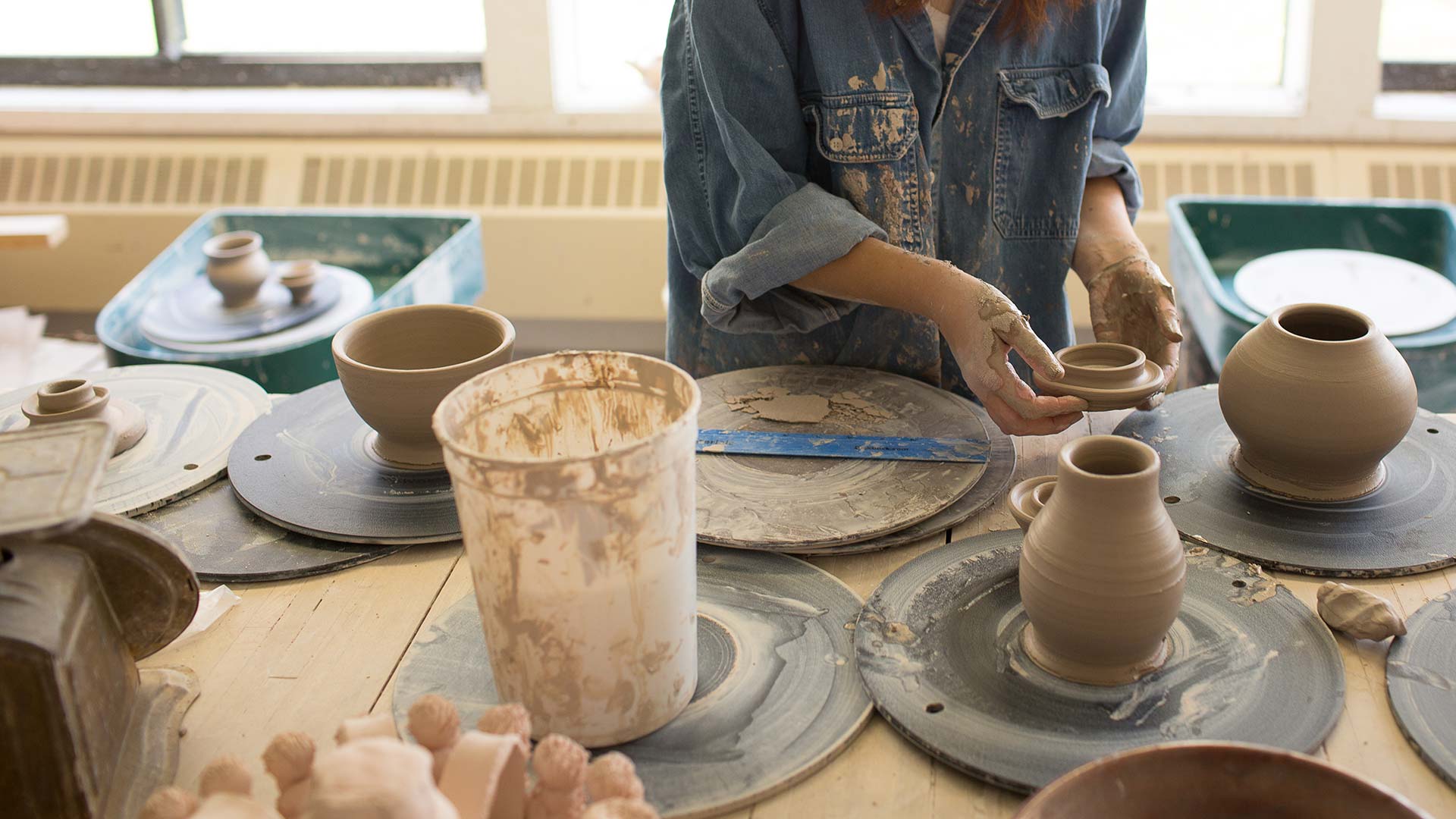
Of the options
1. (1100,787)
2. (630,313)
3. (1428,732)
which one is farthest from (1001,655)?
(630,313)

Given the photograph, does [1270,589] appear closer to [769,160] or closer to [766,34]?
[769,160]

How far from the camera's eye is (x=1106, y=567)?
1.01 meters

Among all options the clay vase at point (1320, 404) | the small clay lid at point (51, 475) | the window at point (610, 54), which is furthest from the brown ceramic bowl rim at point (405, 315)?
the window at point (610, 54)

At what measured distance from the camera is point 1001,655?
1.09m

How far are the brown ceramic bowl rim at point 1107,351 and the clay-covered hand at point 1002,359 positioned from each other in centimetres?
4

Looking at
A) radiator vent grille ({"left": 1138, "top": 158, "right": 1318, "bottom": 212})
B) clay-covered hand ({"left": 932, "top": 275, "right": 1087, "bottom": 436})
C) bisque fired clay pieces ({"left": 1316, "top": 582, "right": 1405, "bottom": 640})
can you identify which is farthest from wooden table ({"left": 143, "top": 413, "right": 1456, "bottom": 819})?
radiator vent grille ({"left": 1138, "top": 158, "right": 1318, "bottom": 212})

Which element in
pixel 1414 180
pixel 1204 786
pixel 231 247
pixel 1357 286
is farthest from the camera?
pixel 1414 180

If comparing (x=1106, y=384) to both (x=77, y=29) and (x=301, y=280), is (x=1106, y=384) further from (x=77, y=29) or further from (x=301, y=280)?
(x=77, y=29)

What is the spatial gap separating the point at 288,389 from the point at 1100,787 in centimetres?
217

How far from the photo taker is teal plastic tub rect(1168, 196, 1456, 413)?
2.73 m

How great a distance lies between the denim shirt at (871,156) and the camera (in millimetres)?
1540

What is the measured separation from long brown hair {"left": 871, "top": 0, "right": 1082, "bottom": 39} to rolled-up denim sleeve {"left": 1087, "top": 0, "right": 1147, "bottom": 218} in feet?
0.65

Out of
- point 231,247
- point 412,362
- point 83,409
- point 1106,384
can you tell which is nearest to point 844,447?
point 1106,384

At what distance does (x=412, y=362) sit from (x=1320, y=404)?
3.60 ft
